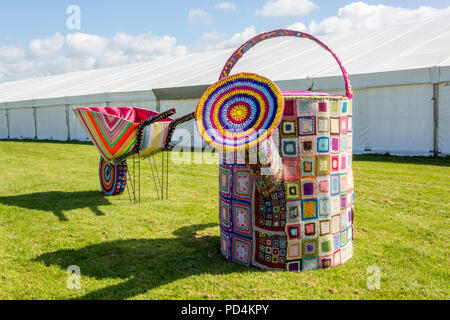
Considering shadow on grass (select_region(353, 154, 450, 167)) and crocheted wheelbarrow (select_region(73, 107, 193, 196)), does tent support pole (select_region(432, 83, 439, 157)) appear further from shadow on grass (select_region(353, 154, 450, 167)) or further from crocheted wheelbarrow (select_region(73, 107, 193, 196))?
crocheted wheelbarrow (select_region(73, 107, 193, 196))

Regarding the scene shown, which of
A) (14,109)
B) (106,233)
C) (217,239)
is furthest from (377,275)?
(14,109)

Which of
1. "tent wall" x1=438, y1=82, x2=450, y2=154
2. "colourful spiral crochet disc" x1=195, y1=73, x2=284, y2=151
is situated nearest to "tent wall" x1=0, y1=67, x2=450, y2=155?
"tent wall" x1=438, y1=82, x2=450, y2=154

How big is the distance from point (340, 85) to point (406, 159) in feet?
8.17

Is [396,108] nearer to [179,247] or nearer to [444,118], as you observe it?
[444,118]

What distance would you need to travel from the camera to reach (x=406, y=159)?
861 centimetres

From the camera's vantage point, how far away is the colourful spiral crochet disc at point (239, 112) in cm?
206

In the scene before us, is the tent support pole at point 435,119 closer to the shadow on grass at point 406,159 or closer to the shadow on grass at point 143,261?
the shadow on grass at point 406,159

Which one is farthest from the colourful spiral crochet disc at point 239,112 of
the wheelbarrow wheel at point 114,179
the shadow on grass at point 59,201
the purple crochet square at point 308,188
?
the wheelbarrow wheel at point 114,179

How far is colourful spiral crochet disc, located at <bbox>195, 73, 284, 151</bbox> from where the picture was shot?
2.06m

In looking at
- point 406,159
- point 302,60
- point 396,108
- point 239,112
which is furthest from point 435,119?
point 239,112

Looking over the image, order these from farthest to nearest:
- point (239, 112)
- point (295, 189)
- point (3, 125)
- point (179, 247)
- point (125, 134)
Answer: point (3, 125)
point (125, 134)
point (179, 247)
point (295, 189)
point (239, 112)

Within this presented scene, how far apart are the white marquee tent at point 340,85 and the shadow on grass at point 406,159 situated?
28cm
